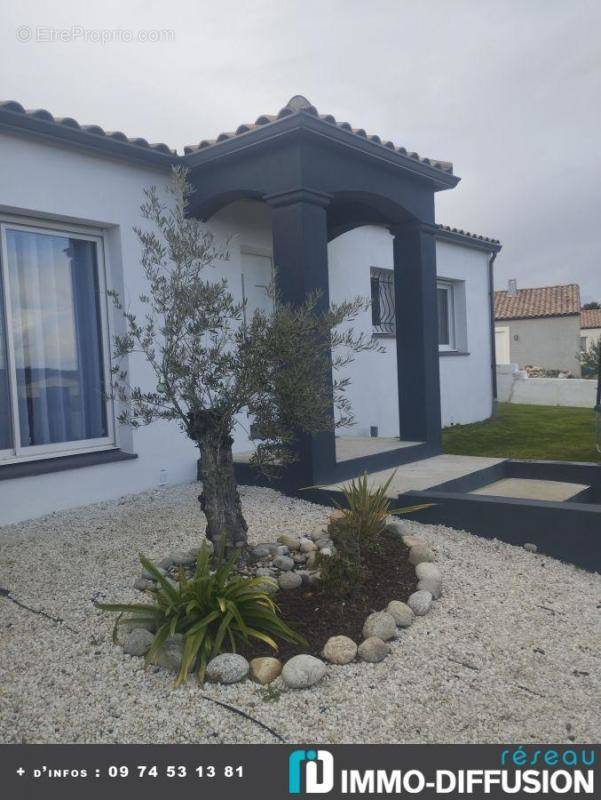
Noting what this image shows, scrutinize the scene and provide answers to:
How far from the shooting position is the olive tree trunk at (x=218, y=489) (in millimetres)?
4164

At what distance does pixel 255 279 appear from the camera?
8148mm

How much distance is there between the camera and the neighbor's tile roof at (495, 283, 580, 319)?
3316 centimetres

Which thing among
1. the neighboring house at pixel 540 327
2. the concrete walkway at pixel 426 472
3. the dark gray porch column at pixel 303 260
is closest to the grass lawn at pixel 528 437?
the concrete walkway at pixel 426 472

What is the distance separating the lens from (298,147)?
601 centimetres

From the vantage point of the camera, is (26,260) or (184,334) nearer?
(184,334)

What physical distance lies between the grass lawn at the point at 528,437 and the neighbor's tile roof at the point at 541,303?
19.8 meters

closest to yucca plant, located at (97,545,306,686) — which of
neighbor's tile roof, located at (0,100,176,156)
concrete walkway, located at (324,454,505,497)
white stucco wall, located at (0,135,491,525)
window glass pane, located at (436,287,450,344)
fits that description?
concrete walkway, located at (324,454,505,497)

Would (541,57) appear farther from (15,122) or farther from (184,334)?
(184,334)

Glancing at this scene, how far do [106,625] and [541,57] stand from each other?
8555 mm

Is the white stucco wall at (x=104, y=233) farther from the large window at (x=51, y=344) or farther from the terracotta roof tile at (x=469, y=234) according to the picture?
the terracotta roof tile at (x=469, y=234)

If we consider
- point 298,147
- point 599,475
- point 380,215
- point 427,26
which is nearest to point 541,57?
point 427,26

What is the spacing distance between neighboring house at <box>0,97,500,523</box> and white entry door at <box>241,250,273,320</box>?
25 cm

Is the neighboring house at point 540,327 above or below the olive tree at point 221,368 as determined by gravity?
above
